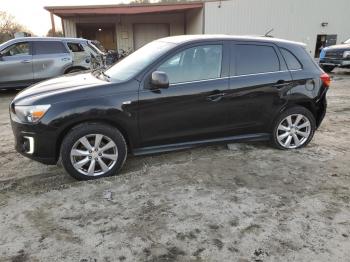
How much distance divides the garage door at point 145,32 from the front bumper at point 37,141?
1966cm

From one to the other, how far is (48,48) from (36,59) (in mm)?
494

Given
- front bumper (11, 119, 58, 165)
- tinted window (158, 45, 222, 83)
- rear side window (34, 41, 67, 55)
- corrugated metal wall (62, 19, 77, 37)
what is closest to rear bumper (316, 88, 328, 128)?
tinted window (158, 45, 222, 83)

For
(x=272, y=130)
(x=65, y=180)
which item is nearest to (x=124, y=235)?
(x=65, y=180)

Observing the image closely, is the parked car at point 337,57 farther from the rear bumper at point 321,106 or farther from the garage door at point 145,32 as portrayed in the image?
the garage door at point 145,32

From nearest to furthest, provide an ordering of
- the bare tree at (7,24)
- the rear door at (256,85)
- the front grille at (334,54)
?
the rear door at (256,85) < the front grille at (334,54) < the bare tree at (7,24)

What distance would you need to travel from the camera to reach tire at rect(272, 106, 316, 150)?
5.02m

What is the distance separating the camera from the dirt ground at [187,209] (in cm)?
291

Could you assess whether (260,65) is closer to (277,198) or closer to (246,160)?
(246,160)

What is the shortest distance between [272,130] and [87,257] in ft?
10.7

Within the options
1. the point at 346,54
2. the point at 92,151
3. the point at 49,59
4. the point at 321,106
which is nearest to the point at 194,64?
the point at 92,151

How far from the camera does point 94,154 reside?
4102mm

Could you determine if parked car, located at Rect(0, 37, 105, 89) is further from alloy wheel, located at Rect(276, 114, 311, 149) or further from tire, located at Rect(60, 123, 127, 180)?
alloy wheel, located at Rect(276, 114, 311, 149)

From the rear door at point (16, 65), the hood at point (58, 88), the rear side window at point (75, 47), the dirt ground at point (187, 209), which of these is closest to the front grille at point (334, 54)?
the rear side window at point (75, 47)

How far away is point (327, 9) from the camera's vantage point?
21.8m
